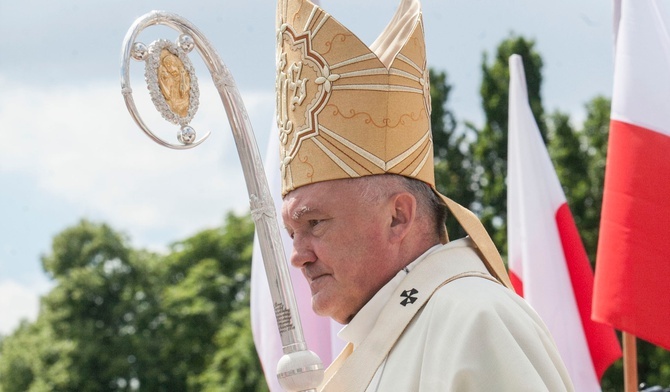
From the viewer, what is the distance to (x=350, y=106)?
441 cm

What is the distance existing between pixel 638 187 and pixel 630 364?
971mm

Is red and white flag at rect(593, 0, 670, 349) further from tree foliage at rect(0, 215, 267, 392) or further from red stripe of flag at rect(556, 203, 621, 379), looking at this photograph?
tree foliage at rect(0, 215, 267, 392)

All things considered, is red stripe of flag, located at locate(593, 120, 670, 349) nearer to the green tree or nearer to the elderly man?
the elderly man

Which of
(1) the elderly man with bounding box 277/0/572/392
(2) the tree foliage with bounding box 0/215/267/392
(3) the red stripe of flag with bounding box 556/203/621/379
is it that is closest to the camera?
(1) the elderly man with bounding box 277/0/572/392

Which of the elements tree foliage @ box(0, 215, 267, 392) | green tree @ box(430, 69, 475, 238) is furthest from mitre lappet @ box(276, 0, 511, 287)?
tree foliage @ box(0, 215, 267, 392)

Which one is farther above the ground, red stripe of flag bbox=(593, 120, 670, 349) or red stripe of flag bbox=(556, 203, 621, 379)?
red stripe of flag bbox=(593, 120, 670, 349)

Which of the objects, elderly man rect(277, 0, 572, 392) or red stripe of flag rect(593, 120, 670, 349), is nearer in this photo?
elderly man rect(277, 0, 572, 392)

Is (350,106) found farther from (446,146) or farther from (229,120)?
(446,146)

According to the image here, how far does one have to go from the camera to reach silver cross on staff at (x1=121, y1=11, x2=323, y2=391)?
4.09m

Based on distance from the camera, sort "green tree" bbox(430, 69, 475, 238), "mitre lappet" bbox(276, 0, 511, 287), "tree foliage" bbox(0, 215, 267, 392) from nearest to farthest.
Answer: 1. "mitre lappet" bbox(276, 0, 511, 287)
2. "green tree" bbox(430, 69, 475, 238)
3. "tree foliage" bbox(0, 215, 267, 392)

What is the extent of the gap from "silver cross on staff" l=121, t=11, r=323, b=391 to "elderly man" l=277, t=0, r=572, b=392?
3.3 inches

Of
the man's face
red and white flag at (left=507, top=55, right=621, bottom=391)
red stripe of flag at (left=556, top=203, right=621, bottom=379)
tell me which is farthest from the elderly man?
red stripe of flag at (left=556, top=203, right=621, bottom=379)

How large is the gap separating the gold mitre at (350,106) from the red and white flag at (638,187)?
100 inches

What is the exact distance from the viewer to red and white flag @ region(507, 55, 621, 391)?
316 inches
